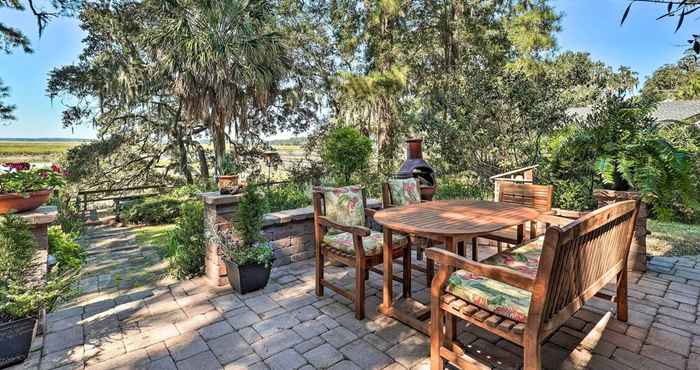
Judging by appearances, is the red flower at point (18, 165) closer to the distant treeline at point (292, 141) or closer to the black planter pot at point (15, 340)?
the black planter pot at point (15, 340)

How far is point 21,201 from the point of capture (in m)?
2.16

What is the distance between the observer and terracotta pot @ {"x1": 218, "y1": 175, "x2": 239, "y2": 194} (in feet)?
9.75

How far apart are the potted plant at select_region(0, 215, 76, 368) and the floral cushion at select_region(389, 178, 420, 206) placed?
2.47 m

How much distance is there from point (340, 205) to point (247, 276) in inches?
37.7

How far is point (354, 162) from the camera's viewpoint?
182 inches

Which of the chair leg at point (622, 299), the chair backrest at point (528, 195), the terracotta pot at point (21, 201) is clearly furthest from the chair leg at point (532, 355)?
the terracotta pot at point (21, 201)

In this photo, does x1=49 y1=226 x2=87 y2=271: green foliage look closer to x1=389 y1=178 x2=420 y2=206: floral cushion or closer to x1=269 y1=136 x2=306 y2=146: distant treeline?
x1=389 y1=178 x2=420 y2=206: floral cushion

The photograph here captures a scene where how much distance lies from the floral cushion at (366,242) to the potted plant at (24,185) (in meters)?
1.97

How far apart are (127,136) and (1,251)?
1016cm

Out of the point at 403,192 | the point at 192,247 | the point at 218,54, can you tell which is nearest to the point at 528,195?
the point at 403,192

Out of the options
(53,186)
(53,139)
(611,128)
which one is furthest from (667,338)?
(53,139)

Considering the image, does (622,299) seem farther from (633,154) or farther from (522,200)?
(633,154)

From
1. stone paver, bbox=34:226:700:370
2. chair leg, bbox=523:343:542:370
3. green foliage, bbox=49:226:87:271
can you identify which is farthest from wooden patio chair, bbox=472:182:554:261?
green foliage, bbox=49:226:87:271

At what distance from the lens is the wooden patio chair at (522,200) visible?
2766 mm
